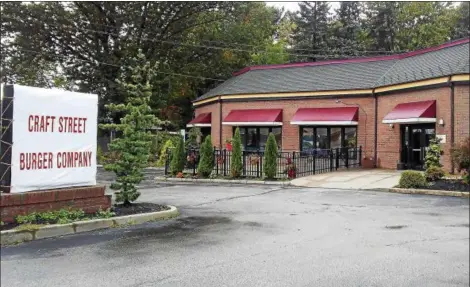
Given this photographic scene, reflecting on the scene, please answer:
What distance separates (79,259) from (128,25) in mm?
28936

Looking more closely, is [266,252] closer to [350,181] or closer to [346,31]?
[350,181]

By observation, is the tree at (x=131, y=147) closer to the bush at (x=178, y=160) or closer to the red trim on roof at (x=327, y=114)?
the bush at (x=178, y=160)

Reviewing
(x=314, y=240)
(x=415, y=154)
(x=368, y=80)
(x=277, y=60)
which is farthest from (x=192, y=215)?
(x=277, y=60)

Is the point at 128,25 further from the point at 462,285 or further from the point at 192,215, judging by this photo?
the point at 462,285

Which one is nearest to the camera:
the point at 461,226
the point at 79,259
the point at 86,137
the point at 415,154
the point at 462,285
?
the point at 461,226

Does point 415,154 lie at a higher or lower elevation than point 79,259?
higher

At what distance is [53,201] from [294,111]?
1710 centimetres

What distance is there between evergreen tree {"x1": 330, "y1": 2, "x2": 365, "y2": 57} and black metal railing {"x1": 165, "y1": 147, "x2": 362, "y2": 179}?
23.8m

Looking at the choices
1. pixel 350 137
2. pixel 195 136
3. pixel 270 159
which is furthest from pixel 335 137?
pixel 195 136

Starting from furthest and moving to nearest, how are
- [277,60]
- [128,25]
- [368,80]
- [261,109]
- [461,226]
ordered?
[277,60], [128,25], [261,109], [368,80], [461,226]

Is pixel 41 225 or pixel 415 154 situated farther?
pixel 415 154

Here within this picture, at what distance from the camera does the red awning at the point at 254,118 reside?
23859 millimetres

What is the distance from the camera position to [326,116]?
22016mm

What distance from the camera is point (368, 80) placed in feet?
71.1
